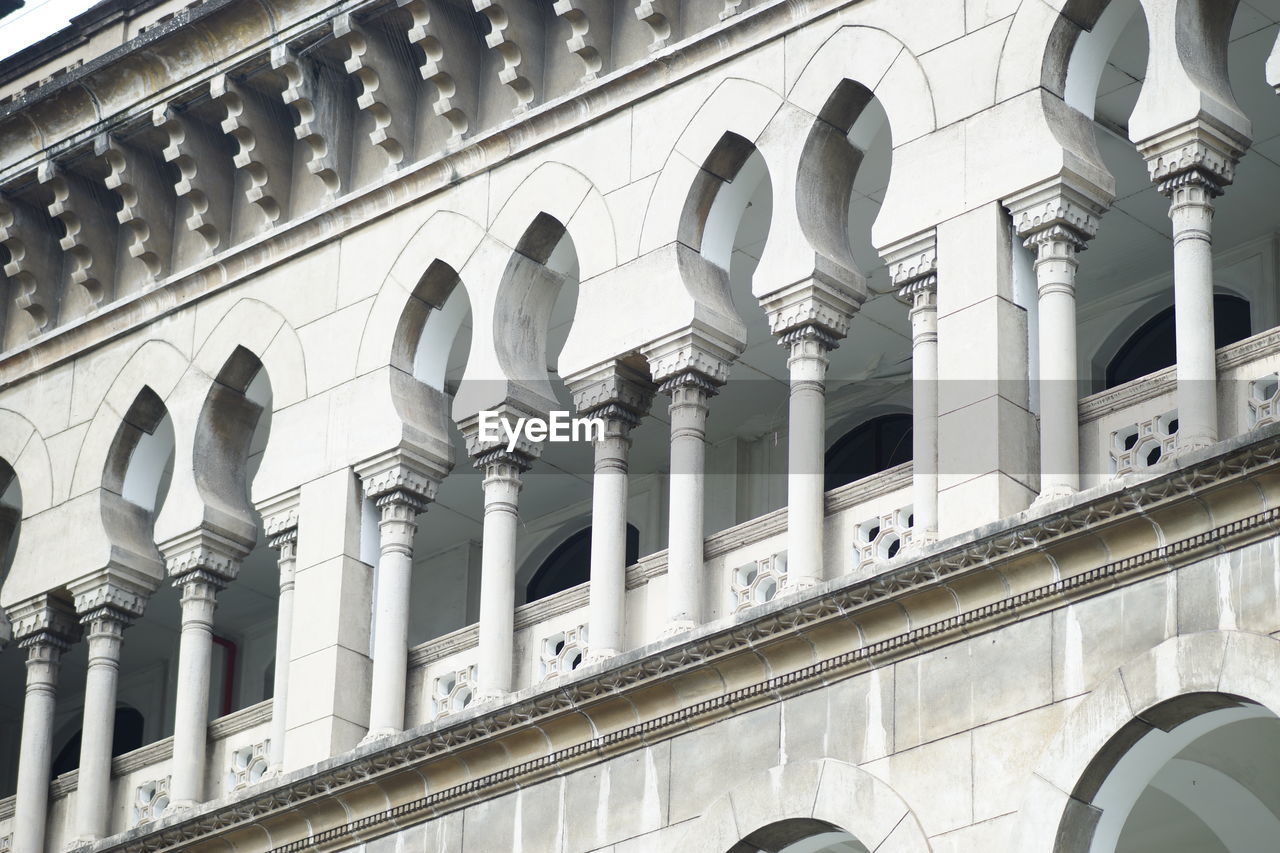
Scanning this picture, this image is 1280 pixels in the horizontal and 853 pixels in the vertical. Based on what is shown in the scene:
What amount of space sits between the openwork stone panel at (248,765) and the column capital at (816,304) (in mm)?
4563

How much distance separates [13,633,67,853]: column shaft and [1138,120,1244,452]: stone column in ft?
29.2

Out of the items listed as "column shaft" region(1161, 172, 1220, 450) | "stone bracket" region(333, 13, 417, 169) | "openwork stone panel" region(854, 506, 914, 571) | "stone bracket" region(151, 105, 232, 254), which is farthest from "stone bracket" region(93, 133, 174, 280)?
"column shaft" region(1161, 172, 1220, 450)

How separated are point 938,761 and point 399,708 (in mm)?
4284

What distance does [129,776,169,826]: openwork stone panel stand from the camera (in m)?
19.3

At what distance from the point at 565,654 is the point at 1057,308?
3763 mm

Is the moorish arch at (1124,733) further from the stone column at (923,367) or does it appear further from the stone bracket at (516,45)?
the stone bracket at (516,45)

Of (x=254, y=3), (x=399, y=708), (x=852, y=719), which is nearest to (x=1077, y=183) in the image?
(x=852, y=719)

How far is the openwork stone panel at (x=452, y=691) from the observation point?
17781 mm

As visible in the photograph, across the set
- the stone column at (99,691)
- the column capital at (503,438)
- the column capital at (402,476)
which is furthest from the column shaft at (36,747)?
the column capital at (503,438)

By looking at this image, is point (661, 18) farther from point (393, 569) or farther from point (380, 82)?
point (393, 569)

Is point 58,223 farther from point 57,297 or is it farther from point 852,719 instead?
point 852,719

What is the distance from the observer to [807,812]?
602 inches

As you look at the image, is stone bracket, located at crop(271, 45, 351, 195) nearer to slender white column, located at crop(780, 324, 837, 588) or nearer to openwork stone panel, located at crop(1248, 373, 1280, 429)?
slender white column, located at crop(780, 324, 837, 588)

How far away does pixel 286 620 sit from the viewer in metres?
18.9
